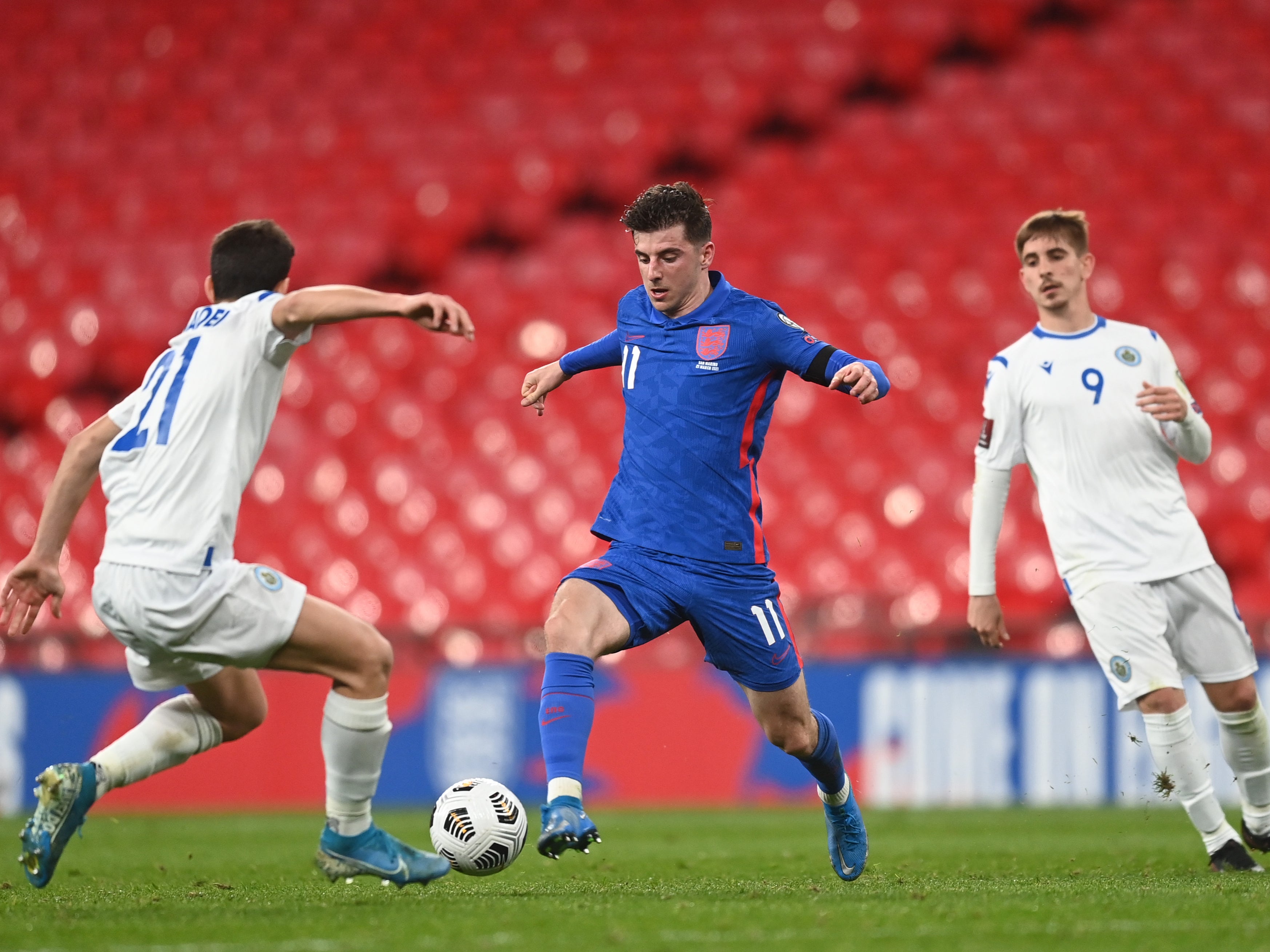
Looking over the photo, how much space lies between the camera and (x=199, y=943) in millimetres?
3330

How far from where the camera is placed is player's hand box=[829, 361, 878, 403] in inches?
164

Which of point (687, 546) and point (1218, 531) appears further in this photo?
point (1218, 531)

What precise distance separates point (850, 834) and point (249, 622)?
6.76 ft

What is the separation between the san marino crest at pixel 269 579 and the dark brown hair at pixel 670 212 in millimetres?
1441

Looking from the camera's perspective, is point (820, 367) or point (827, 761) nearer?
point (820, 367)

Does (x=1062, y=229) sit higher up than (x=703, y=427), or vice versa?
(x=1062, y=229)

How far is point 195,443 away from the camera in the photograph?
3.96m

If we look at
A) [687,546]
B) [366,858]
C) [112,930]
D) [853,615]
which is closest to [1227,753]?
[687,546]

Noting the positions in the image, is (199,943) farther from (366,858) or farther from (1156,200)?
(1156,200)

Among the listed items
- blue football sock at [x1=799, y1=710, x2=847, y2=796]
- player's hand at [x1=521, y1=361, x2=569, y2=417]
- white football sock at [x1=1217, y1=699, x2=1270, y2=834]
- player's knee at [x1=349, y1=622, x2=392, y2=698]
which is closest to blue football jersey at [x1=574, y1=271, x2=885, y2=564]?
player's hand at [x1=521, y1=361, x2=569, y2=417]

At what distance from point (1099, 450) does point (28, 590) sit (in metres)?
3.35

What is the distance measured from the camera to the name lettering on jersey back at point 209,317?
4070mm

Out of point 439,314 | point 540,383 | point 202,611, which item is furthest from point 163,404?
point 540,383

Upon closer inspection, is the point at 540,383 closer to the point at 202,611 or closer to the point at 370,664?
the point at 370,664
